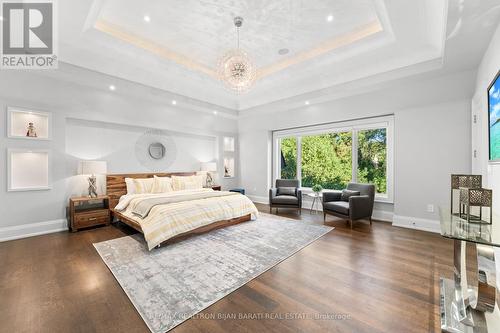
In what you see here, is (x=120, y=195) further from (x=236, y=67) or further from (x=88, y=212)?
(x=236, y=67)

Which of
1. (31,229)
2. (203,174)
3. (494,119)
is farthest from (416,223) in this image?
(31,229)

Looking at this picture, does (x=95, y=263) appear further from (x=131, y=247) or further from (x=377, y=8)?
(x=377, y=8)

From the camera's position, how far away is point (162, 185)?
16.5ft

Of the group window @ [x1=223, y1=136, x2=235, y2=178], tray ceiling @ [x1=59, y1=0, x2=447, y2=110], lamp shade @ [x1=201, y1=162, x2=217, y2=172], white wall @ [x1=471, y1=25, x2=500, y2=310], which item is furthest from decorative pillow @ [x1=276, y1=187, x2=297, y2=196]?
white wall @ [x1=471, y1=25, x2=500, y2=310]

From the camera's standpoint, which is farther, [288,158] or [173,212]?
[288,158]

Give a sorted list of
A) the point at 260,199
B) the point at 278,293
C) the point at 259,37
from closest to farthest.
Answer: the point at 278,293, the point at 259,37, the point at 260,199

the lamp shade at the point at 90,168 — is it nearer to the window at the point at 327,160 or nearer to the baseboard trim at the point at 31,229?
the baseboard trim at the point at 31,229

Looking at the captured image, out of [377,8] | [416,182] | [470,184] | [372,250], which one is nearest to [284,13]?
[377,8]

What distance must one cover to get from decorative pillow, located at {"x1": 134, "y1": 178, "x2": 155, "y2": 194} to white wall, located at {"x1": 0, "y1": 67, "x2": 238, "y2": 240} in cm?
53

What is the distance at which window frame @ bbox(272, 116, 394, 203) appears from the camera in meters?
4.70

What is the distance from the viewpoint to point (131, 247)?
10.4ft

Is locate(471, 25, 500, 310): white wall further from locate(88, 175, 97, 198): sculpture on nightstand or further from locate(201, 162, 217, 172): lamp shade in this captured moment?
locate(88, 175, 97, 198): sculpture on nightstand

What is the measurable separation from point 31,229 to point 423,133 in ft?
24.8

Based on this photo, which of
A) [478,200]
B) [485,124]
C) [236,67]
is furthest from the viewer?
[236,67]
